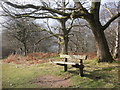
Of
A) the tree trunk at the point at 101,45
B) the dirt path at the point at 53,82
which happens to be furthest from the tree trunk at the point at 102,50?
the dirt path at the point at 53,82

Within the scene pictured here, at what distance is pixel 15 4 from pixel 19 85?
460cm

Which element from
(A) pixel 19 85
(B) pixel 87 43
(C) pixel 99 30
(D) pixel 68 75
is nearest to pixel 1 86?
(A) pixel 19 85

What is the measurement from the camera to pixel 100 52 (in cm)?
726

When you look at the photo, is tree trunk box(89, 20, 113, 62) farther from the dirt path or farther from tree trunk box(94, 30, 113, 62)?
the dirt path

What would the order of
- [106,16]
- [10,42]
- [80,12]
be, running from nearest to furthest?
[80,12] < [106,16] < [10,42]

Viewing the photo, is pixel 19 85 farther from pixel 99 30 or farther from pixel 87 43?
pixel 87 43

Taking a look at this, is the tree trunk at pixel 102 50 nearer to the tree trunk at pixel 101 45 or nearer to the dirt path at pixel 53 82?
the tree trunk at pixel 101 45

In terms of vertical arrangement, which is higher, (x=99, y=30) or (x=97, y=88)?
(x=99, y=30)

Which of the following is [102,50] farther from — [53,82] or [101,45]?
[53,82]

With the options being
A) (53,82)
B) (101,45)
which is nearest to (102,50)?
(101,45)

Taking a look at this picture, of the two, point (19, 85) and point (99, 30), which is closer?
point (19, 85)

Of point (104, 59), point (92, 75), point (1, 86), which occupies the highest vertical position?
point (104, 59)

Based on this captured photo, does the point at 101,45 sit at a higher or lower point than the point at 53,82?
higher

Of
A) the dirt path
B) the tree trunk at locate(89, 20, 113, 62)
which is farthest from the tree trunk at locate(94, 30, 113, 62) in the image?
the dirt path
